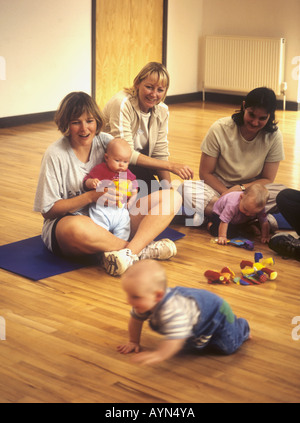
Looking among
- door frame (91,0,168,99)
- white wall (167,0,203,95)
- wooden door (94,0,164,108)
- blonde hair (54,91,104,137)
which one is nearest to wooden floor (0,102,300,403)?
blonde hair (54,91,104,137)

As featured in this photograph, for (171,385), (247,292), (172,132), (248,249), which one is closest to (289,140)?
(172,132)

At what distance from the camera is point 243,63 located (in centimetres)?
743

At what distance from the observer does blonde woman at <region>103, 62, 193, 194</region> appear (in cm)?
293

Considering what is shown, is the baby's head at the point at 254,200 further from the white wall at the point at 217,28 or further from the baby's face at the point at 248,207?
the white wall at the point at 217,28

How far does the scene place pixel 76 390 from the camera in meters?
1.70

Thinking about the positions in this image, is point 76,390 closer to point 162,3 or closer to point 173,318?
point 173,318

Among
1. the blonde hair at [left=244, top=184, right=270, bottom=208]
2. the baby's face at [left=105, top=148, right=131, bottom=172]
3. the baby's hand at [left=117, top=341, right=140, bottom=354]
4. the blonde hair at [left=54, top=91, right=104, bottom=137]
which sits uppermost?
the blonde hair at [left=54, top=91, right=104, bottom=137]

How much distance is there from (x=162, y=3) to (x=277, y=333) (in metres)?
5.76

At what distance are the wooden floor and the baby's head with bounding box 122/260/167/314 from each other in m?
0.27

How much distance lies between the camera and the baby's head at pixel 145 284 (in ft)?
5.32

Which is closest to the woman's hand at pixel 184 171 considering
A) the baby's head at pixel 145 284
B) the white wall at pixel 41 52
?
the baby's head at pixel 145 284

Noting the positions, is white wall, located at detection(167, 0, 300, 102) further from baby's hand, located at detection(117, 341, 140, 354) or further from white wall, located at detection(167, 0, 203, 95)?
baby's hand, located at detection(117, 341, 140, 354)

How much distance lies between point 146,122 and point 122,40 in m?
3.81

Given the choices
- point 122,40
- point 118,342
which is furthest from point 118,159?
point 122,40
